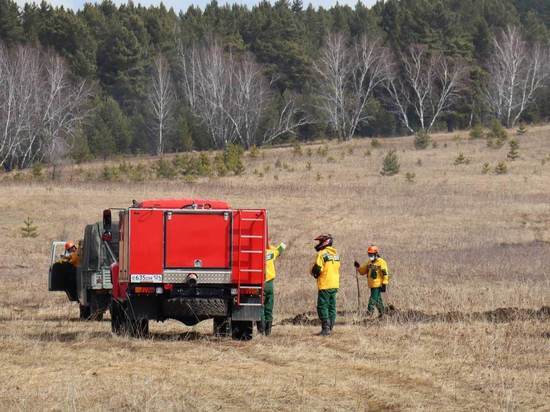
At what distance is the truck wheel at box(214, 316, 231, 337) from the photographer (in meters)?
16.7

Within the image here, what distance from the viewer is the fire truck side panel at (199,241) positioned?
15242mm

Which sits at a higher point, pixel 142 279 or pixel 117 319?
pixel 142 279

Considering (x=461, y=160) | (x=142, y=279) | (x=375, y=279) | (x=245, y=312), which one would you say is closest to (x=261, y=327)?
(x=245, y=312)

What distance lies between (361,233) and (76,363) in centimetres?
2941

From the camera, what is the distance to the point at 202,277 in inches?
605

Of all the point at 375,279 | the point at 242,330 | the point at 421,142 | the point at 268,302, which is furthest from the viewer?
the point at 421,142

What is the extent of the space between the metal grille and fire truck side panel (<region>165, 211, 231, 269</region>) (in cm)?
9

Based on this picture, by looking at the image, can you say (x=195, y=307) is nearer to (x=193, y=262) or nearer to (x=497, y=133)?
(x=193, y=262)

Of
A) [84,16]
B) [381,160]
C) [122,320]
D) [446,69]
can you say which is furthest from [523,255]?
[84,16]

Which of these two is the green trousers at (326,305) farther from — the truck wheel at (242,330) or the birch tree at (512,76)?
the birch tree at (512,76)

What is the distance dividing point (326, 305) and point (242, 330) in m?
1.54

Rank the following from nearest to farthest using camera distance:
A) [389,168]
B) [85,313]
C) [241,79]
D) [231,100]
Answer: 1. [85,313]
2. [389,168]
3. [231,100]
4. [241,79]

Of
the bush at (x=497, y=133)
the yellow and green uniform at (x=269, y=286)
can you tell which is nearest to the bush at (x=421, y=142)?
the bush at (x=497, y=133)

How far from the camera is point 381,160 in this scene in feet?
211
